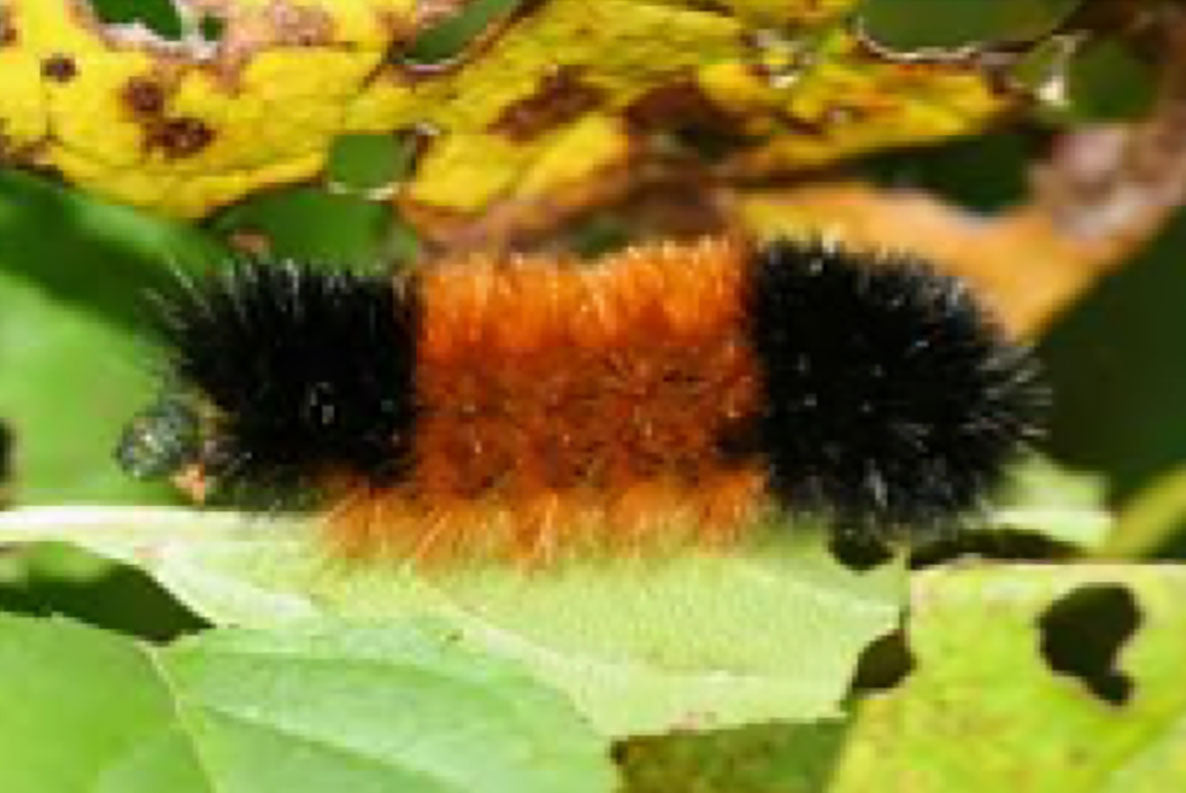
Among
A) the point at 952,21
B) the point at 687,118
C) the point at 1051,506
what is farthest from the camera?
the point at 952,21

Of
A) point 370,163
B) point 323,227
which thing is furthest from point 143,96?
point 323,227

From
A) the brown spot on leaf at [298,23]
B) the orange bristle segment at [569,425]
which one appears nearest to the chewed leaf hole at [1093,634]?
the orange bristle segment at [569,425]

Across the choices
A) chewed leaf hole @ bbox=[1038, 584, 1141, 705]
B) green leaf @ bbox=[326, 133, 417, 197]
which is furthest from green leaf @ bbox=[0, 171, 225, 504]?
chewed leaf hole @ bbox=[1038, 584, 1141, 705]

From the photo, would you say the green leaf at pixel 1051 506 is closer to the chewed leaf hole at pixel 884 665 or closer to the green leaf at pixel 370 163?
the chewed leaf hole at pixel 884 665

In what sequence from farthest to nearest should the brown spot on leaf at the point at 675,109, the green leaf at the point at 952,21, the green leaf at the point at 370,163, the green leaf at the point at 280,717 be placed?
1. the green leaf at the point at 952,21
2. the brown spot on leaf at the point at 675,109
3. the green leaf at the point at 370,163
4. the green leaf at the point at 280,717

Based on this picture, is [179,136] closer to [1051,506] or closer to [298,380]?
[298,380]

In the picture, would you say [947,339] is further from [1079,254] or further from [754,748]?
[1079,254]
